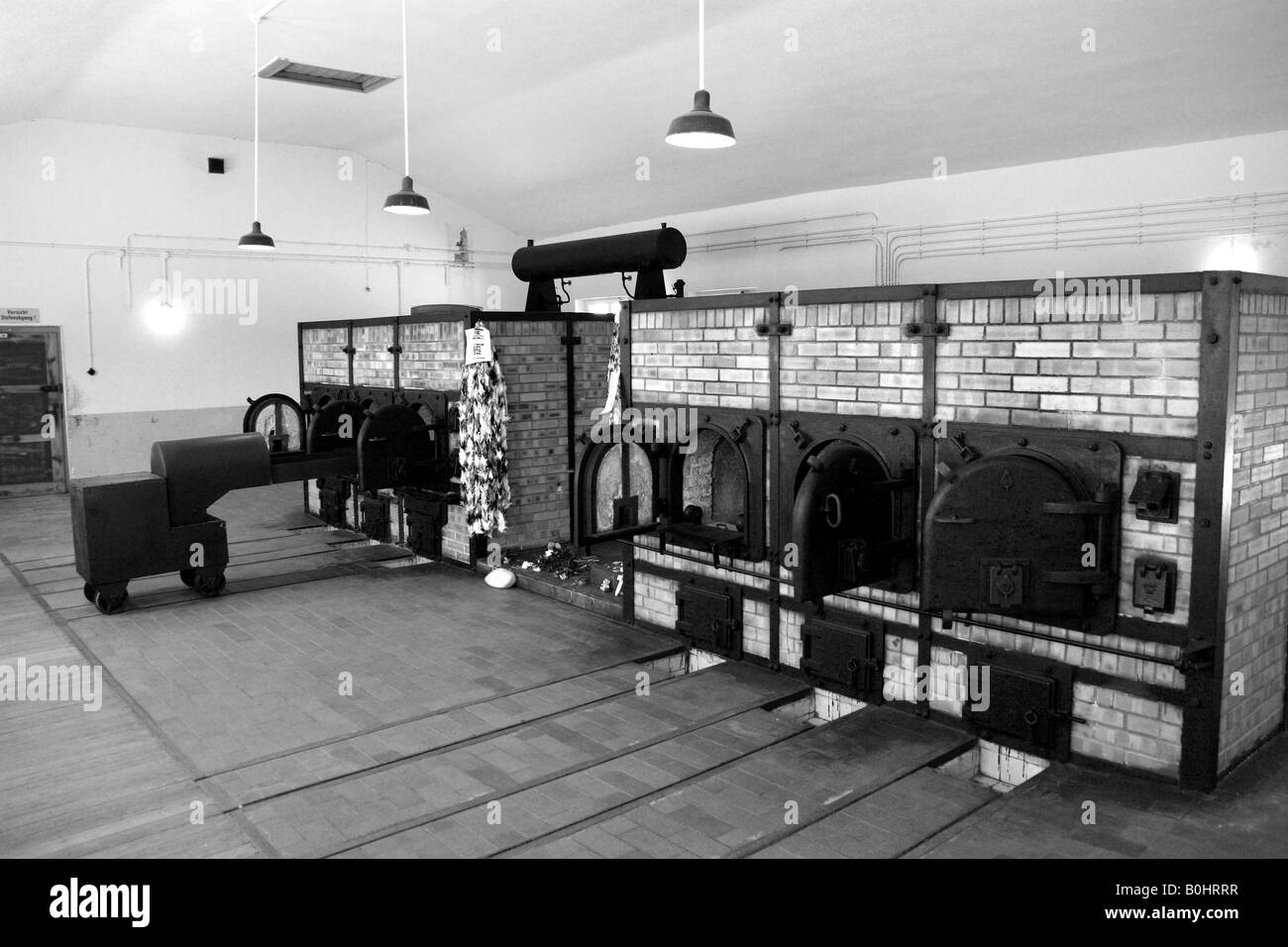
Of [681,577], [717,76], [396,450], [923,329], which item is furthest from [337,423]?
[923,329]

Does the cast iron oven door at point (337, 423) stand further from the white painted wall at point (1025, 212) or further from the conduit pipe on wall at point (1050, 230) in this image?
the conduit pipe on wall at point (1050, 230)

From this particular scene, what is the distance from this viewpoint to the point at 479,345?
6.39 m

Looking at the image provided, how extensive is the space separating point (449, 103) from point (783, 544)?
794cm

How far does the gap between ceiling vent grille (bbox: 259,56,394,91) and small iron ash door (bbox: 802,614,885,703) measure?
754 centimetres

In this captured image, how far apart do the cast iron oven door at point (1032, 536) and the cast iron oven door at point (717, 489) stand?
1.14m

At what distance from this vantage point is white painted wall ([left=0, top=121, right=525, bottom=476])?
10.6 meters

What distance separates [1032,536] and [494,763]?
208cm

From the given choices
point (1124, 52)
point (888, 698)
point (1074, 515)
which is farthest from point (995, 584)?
point (1124, 52)

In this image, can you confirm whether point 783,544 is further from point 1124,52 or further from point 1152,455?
point 1124,52

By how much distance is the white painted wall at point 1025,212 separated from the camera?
712 centimetres

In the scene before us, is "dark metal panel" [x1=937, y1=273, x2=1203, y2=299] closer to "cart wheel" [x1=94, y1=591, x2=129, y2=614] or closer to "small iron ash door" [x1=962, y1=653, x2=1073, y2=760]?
"small iron ash door" [x1=962, y1=653, x2=1073, y2=760]

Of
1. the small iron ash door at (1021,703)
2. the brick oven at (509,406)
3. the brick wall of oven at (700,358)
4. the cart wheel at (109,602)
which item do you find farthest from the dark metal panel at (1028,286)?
the cart wheel at (109,602)

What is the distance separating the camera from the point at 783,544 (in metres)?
4.41

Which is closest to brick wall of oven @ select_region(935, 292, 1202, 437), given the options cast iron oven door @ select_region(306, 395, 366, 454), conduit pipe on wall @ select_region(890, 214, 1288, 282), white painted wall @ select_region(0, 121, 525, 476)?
conduit pipe on wall @ select_region(890, 214, 1288, 282)
